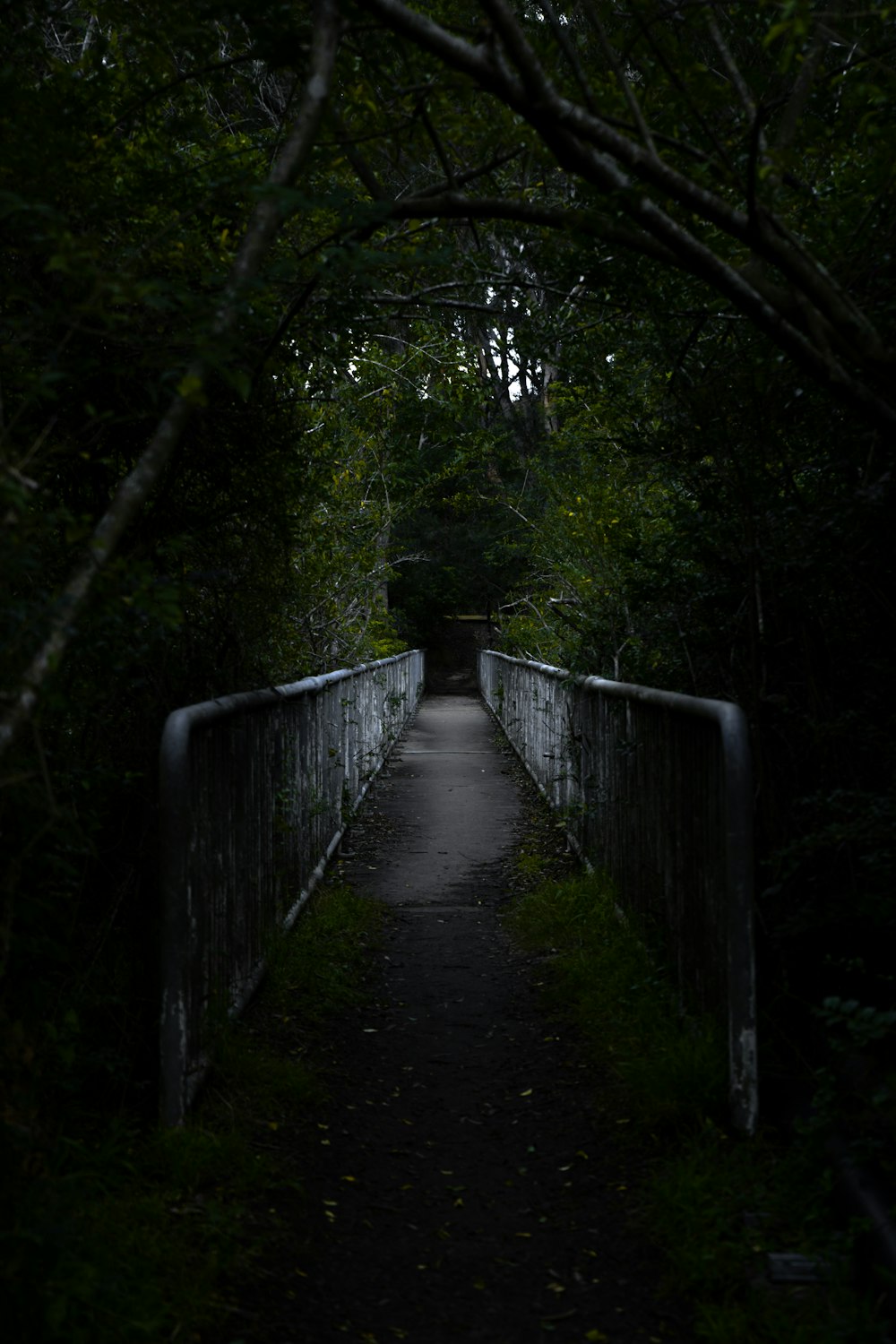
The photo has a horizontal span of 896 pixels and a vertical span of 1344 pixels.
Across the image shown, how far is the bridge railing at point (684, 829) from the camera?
3852 mm

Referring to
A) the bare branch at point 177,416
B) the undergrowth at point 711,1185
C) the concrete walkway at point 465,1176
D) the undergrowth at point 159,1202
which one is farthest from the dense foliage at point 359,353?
the concrete walkway at point 465,1176

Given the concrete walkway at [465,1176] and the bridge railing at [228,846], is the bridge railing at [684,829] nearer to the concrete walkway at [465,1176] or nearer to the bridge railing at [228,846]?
the concrete walkway at [465,1176]

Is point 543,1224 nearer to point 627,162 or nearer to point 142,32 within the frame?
point 627,162

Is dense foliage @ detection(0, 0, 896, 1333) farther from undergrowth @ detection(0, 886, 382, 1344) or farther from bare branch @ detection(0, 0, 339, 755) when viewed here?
undergrowth @ detection(0, 886, 382, 1344)

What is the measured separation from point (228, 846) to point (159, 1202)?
1.55m

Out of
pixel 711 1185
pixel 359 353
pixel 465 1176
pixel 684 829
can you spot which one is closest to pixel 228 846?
pixel 465 1176

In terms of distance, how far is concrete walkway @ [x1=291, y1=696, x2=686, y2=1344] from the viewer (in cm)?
319

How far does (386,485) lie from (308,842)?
9193 millimetres

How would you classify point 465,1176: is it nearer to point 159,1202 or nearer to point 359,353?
point 159,1202

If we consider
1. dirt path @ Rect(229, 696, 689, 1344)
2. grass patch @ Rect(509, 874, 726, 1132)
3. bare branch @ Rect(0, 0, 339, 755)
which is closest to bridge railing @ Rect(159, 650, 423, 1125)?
dirt path @ Rect(229, 696, 689, 1344)

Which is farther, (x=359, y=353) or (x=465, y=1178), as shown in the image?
(x=359, y=353)

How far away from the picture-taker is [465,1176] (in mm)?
4031

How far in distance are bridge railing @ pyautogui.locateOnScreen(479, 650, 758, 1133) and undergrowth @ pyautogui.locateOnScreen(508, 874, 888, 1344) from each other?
16 centimetres

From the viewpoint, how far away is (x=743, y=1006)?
3840 mm
